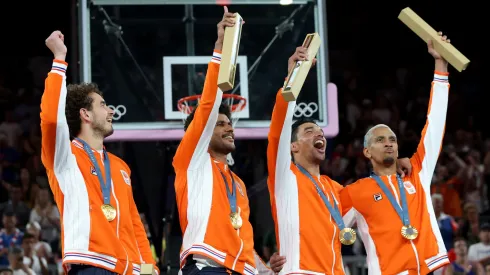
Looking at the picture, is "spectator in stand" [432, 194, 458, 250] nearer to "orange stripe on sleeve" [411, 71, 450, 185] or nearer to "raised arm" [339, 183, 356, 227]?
"orange stripe on sleeve" [411, 71, 450, 185]

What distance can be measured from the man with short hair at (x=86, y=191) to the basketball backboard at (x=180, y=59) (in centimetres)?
265

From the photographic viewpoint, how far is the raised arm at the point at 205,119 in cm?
555

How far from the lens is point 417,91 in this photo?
14625mm

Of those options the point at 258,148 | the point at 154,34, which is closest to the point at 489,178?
the point at 258,148

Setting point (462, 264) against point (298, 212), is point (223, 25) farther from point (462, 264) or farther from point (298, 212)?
point (462, 264)

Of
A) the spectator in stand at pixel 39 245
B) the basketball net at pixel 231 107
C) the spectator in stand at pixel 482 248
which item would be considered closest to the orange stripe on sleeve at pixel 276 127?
the basketball net at pixel 231 107

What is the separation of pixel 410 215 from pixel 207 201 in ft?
4.53

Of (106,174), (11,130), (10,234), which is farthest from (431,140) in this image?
(11,130)

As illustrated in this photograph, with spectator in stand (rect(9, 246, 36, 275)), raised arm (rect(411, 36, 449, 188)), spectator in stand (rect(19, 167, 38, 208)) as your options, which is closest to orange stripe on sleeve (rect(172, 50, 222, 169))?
raised arm (rect(411, 36, 449, 188))

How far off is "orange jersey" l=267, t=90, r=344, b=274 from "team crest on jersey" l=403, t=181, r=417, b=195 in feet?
1.70

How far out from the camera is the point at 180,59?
8.37m

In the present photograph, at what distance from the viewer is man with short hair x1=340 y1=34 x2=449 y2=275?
19.7ft

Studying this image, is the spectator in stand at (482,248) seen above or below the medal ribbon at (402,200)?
below

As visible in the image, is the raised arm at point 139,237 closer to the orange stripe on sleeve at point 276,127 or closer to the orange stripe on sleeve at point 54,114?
the orange stripe on sleeve at point 54,114
